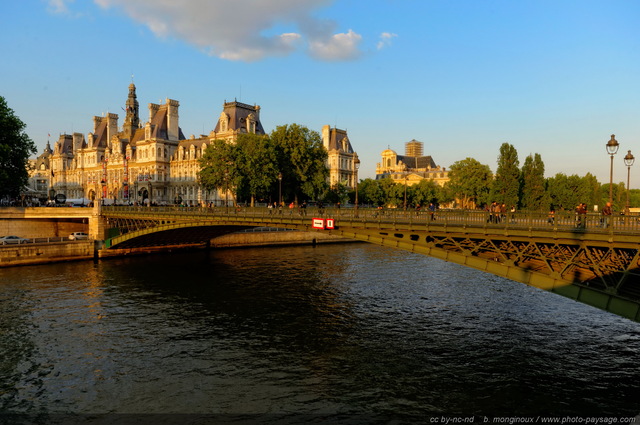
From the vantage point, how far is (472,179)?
104 m

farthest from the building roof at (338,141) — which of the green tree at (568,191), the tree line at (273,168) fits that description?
the green tree at (568,191)

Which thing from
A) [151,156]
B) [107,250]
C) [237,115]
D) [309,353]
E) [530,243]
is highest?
[237,115]

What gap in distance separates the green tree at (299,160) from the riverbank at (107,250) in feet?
23.3

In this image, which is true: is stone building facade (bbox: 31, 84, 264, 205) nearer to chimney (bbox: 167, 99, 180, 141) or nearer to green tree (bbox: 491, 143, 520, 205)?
chimney (bbox: 167, 99, 180, 141)

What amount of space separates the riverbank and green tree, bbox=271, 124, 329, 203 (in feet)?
23.3

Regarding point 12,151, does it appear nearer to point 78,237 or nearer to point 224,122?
point 78,237

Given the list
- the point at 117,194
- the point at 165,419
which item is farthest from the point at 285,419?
the point at 117,194

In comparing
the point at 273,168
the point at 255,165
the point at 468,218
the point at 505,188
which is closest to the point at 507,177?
the point at 505,188

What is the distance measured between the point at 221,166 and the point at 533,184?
51.7 metres

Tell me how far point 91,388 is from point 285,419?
8.69m

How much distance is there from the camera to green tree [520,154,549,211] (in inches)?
3088

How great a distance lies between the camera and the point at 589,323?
27562 millimetres

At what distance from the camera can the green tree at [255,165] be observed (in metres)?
73.6

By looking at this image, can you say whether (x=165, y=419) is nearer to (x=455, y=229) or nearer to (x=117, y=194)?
(x=455, y=229)
